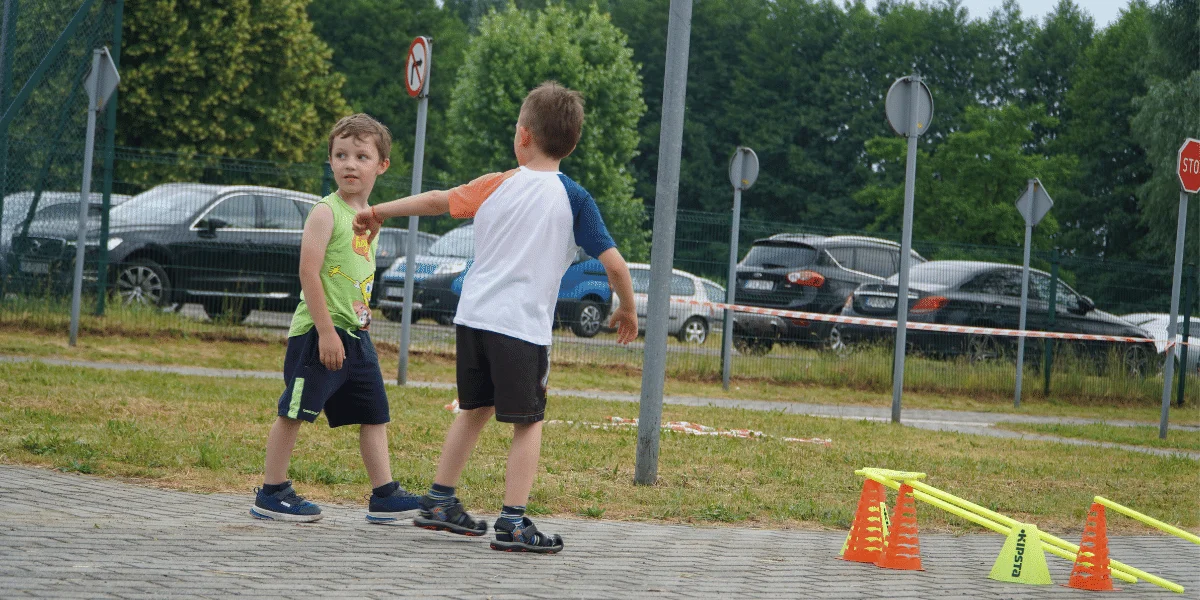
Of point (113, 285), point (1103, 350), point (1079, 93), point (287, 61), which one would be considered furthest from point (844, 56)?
point (113, 285)

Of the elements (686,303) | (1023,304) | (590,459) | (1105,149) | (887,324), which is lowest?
(590,459)

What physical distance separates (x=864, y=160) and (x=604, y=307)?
4685 cm

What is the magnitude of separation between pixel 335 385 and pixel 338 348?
0.65ft

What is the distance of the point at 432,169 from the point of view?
188ft

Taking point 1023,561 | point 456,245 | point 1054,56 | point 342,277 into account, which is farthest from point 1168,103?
point 342,277

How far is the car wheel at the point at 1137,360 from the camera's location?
16.7 meters

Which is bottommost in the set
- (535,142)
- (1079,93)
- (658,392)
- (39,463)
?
(39,463)

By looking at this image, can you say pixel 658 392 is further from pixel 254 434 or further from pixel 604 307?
pixel 604 307

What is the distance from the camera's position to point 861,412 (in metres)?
13.0

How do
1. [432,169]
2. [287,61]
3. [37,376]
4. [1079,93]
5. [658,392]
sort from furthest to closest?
[432,169], [1079,93], [287,61], [37,376], [658,392]

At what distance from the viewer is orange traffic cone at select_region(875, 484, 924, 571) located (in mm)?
5035

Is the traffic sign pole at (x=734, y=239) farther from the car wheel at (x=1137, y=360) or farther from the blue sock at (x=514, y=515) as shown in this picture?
the blue sock at (x=514, y=515)

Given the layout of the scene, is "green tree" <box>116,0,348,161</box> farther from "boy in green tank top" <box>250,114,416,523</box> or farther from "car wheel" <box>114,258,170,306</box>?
"boy in green tank top" <box>250,114,416,523</box>

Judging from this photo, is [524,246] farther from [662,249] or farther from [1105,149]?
[1105,149]
